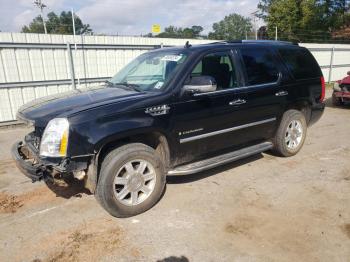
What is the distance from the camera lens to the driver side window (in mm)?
4199

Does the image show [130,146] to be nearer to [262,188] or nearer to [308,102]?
[262,188]

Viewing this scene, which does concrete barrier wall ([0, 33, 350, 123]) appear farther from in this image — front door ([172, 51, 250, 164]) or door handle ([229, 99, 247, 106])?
door handle ([229, 99, 247, 106])

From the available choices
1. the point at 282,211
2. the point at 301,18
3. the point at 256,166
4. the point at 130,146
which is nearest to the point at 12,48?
the point at 130,146

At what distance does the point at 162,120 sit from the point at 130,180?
0.78m

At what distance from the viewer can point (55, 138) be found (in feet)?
10.3

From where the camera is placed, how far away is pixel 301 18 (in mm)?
37812

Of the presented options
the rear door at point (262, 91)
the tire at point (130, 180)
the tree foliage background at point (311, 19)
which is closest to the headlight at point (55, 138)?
the tire at point (130, 180)

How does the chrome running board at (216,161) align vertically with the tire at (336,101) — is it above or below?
above

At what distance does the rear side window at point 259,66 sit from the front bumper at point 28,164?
2.97 meters

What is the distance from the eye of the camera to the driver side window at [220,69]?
4.20 m

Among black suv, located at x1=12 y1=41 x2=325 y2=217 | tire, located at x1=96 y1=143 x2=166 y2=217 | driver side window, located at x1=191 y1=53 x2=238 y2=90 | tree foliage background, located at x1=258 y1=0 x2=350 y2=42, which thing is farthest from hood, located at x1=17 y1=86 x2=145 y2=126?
tree foliage background, located at x1=258 y1=0 x2=350 y2=42

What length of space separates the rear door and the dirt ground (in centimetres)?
71

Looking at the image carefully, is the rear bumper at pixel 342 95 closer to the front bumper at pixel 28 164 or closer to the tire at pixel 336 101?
the tire at pixel 336 101

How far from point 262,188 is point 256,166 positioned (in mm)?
820
